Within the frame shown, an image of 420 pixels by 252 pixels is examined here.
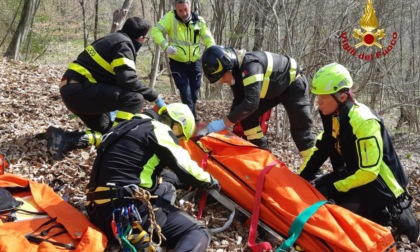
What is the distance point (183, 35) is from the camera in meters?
6.18

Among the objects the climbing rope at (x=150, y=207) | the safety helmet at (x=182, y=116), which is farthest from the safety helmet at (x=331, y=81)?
the climbing rope at (x=150, y=207)

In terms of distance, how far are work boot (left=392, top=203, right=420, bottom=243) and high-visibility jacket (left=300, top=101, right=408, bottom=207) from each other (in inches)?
9.1

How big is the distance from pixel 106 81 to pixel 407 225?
3620 millimetres

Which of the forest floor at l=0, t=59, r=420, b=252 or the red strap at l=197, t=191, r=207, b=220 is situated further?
the forest floor at l=0, t=59, r=420, b=252

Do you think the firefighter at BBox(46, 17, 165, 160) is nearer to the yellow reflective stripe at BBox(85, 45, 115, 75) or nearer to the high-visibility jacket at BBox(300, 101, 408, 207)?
the yellow reflective stripe at BBox(85, 45, 115, 75)

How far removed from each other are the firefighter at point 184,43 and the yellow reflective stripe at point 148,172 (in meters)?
2.81

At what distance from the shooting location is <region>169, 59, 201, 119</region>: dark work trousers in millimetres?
6027

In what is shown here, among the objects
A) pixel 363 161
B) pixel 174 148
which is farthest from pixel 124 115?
pixel 363 161

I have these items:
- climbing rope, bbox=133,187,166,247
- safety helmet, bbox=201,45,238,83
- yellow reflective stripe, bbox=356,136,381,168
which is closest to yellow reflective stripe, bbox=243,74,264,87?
safety helmet, bbox=201,45,238,83

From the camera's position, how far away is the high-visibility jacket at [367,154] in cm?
350

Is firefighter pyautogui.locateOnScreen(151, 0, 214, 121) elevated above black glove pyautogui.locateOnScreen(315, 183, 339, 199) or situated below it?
above

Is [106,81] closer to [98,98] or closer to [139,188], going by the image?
[98,98]

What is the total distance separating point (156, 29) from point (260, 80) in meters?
2.52

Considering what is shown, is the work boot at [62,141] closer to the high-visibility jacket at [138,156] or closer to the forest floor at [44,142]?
the forest floor at [44,142]
